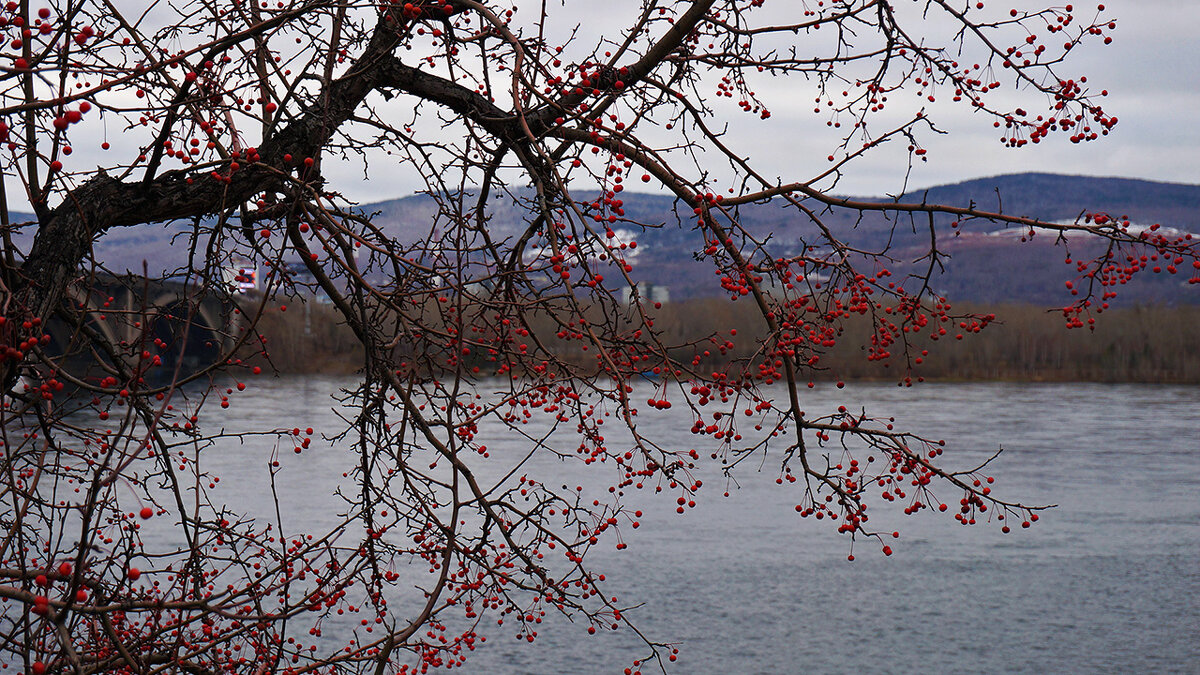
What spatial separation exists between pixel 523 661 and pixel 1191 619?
732cm

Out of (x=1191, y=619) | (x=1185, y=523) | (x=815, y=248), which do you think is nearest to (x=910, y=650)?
(x=1191, y=619)

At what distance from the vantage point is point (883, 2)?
14.3 ft

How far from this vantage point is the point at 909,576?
47.8 ft

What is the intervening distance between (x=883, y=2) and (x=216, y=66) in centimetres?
241

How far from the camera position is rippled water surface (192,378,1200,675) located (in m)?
11.5

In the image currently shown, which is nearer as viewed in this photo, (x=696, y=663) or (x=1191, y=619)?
(x=696, y=663)

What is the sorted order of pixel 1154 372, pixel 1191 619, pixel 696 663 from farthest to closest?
pixel 1154 372
pixel 1191 619
pixel 696 663

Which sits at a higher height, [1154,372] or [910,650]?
[1154,372]

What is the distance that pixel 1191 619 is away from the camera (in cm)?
1265

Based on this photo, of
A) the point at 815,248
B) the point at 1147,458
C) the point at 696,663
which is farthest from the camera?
the point at 1147,458

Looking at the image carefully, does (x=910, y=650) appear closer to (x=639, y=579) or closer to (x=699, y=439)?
(x=639, y=579)

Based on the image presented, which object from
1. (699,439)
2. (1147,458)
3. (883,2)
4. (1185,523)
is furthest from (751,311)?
(883,2)

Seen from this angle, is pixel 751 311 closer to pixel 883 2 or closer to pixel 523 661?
pixel 523 661

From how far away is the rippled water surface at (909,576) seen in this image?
1149 centimetres
